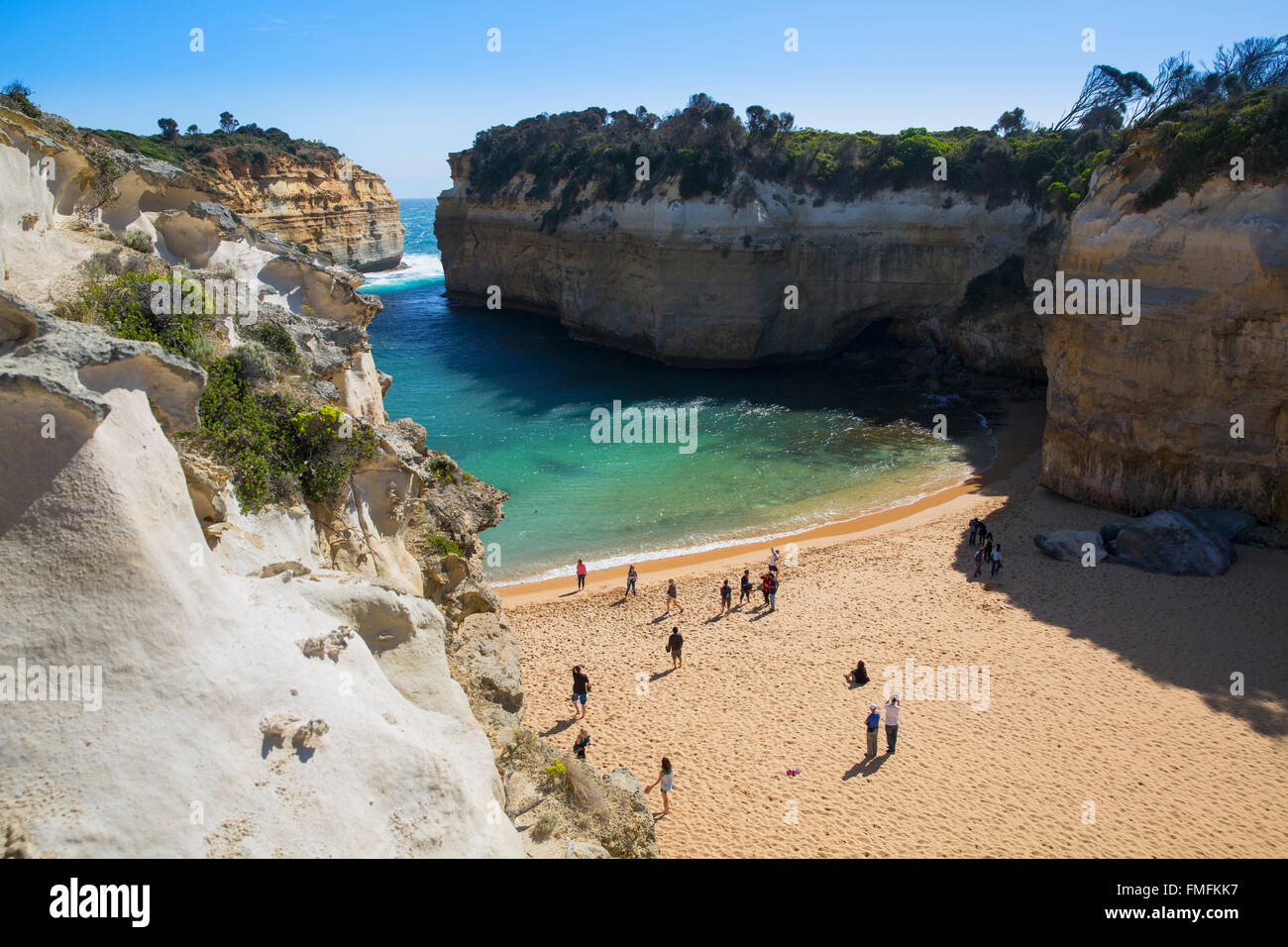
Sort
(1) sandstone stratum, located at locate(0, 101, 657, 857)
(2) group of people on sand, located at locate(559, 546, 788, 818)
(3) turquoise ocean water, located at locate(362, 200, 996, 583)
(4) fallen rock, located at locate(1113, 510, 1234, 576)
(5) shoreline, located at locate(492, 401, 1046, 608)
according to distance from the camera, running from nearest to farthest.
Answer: (1) sandstone stratum, located at locate(0, 101, 657, 857), (2) group of people on sand, located at locate(559, 546, 788, 818), (4) fallen rock, located at locate(1113, 510, 1234, 576), (5) shoreline, located at locate(492, 401, 1046, 608), (3) turquoise ocean water, located at locate(362, 200, 996, 583)

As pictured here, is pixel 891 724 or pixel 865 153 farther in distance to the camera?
pixel 865 153

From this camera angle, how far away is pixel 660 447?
1182 inches

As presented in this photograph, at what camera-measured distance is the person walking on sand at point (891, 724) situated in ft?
38.8

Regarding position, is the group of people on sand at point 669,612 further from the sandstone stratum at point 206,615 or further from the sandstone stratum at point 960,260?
the sandstone stratum at point 960,260

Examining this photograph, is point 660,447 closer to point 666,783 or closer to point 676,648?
point 676,648

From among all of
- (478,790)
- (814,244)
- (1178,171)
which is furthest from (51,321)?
(814,244)

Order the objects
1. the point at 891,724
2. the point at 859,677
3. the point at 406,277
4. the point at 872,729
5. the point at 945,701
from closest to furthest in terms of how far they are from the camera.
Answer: the point at 872,729
the point at 891,724
the point at 945,701
the point at 859,677
the point at 406,277

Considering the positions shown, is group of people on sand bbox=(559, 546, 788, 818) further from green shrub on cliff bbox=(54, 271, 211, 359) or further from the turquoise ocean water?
green shrub on cliff bbox=(54, 271, 211, 359)

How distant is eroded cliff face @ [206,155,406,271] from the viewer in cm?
5453

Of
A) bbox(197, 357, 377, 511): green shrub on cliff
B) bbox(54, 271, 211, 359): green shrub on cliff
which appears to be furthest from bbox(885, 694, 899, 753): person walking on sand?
bbox(54, 271, 211, 359): green shrub on cliff

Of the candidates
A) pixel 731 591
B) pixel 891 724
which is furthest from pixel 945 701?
pixel 731 591

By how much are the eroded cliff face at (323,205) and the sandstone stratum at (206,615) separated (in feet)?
140

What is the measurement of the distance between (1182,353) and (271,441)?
796 inches

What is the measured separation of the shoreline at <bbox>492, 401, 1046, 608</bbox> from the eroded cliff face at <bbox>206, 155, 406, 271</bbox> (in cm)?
3681
